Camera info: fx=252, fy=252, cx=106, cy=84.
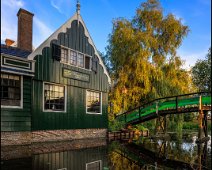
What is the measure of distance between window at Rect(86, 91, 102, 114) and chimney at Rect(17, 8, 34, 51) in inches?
213

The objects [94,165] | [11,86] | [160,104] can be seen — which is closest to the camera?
[94,165]

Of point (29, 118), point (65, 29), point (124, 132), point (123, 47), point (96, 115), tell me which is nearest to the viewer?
point (29, 118)

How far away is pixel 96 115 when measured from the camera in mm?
18781

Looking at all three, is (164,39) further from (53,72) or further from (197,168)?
(197,168)

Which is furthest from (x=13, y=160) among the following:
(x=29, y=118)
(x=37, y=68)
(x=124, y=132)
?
(x=124, y=132)

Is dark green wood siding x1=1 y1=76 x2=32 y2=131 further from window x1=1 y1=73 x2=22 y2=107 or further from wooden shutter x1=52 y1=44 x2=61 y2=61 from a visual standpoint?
wooden shutter x1=52 y1=44 x2=61 y2=61

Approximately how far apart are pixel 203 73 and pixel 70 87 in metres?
38.9

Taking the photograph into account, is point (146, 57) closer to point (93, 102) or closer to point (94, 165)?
point (93, 102)

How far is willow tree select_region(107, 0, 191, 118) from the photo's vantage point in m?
23.4

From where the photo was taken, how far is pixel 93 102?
18859 mm

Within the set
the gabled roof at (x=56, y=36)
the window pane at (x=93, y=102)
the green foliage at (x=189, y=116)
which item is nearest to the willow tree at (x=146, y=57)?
the window pane at (x=93, y=102)

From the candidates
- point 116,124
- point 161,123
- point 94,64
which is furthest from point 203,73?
point 94,64

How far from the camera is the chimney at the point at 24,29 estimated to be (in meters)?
16.5

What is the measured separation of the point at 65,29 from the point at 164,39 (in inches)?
458
